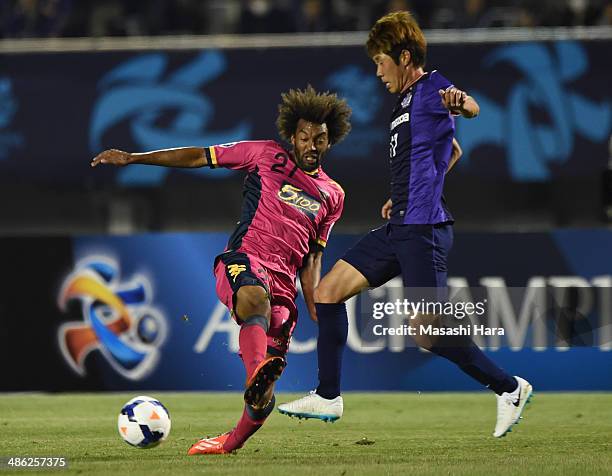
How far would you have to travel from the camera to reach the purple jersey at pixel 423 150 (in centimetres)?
677

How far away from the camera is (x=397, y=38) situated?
6.79 m

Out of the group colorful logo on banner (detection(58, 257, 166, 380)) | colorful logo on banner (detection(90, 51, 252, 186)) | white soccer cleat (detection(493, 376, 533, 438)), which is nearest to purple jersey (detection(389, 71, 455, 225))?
white soccer cleat (detection(493, 376, 533, 438))

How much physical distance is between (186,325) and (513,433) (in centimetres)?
442

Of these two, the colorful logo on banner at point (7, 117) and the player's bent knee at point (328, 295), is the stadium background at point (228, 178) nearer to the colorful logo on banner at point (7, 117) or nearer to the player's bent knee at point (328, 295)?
the colorful logo on banner at point (7, 117)

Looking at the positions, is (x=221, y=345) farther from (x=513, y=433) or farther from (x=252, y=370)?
(x=252, y=370)

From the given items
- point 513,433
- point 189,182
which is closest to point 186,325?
point 189,182

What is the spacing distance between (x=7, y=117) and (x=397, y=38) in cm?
754

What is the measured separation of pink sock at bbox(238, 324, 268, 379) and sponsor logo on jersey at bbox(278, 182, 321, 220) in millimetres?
842

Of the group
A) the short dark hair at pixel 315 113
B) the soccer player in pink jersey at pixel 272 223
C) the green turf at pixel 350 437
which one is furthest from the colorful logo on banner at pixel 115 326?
the short dark hair at pixel 315 113

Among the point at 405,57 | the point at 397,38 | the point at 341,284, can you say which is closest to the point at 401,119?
the point at 405,57

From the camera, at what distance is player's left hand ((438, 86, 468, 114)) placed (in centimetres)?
633

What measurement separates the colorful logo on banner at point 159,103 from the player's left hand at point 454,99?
702 cm

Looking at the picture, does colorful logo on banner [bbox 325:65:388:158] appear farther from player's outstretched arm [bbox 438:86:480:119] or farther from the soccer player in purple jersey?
player's outstretched arm [bbox 438:86:480:119]

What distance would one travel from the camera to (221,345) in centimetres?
1142
